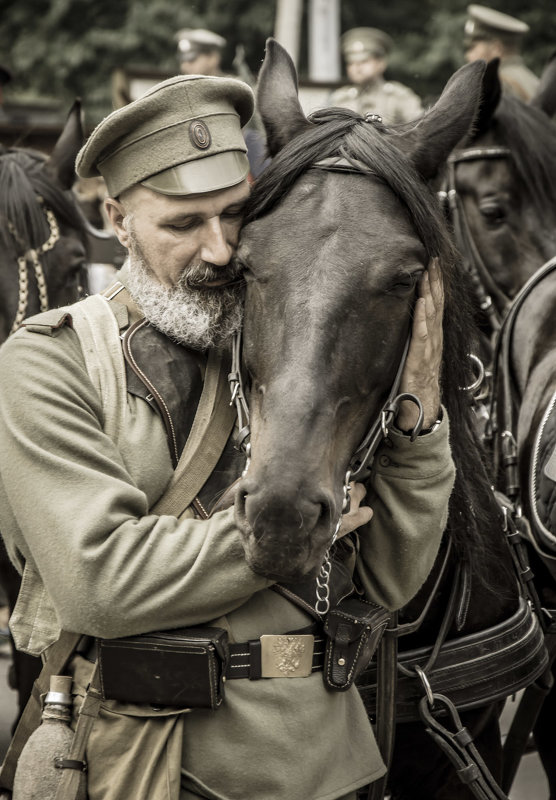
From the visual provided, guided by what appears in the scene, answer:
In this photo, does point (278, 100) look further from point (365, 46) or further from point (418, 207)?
point (365, 46)

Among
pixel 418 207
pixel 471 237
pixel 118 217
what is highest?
pixel 418 207

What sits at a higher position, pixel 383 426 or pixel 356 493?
pixel 383 426

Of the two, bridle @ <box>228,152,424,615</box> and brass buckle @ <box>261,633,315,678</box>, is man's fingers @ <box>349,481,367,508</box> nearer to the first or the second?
bridle @ <box>228,152,424,615</box>

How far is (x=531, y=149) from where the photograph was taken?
4.53 meters

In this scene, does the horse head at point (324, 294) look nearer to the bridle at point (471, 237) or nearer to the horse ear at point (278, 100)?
the horse ear at point (278, 100)

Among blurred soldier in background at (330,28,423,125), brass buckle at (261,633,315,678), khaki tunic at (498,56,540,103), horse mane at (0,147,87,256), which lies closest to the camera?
brass buckle at (261,633,315,678)

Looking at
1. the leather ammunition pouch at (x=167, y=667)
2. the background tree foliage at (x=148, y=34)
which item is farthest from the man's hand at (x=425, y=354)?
the background tree foliage at (x=148, y=34)

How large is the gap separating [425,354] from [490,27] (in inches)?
253

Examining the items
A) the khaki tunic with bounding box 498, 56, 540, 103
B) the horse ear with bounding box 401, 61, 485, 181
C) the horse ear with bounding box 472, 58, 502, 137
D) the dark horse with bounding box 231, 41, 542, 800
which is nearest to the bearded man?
the dark horse with bounding box 231, 41, 542, 800

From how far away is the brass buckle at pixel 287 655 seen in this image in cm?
207

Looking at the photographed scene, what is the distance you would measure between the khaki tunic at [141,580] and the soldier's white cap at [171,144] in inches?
15.3

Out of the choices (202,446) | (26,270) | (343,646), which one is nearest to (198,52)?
(26,270)

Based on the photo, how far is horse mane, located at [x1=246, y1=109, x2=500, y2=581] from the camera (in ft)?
7.07

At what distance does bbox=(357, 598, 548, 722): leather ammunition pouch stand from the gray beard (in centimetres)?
95
